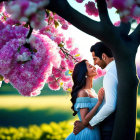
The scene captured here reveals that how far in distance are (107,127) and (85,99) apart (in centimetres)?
46

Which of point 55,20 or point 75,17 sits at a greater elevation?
point 55,20

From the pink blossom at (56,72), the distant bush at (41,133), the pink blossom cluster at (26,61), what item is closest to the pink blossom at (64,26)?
the pink blossom at (56,72)

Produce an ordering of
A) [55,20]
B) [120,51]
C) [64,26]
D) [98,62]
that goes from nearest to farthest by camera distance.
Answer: [120,51] → [98,62] → [55,20] → [64,26]

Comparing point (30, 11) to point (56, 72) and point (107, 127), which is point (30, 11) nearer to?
point (107, 127)

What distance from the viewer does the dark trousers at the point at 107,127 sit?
3184mm

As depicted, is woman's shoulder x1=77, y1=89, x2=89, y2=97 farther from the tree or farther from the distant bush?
the distant bush

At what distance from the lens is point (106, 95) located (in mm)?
3037

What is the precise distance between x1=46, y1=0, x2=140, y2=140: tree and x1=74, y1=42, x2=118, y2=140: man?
0.08 metres

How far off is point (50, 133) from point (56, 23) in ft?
9.66

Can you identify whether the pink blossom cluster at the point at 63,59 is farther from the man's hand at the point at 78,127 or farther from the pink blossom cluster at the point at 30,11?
the pink blossom cluster at the point at 30,11

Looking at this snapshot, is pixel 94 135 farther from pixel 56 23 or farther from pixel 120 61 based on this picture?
pixel 56 23

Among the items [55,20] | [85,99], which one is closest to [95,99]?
[85,99]

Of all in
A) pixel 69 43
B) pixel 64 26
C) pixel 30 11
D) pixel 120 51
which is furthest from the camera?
pixel 64 26

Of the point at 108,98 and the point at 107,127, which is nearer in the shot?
the point at 108,98
